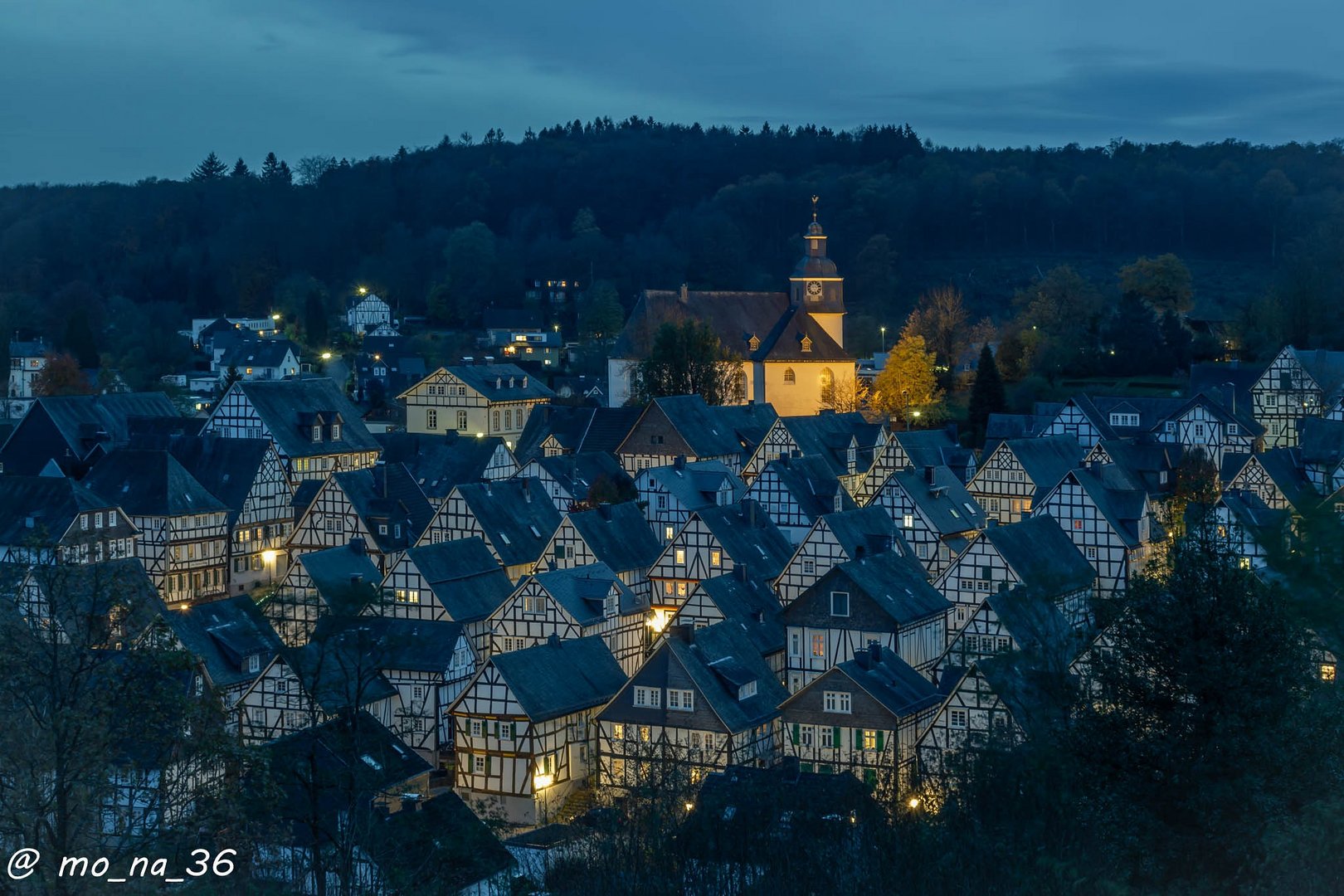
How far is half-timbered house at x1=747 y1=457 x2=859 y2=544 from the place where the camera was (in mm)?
46281

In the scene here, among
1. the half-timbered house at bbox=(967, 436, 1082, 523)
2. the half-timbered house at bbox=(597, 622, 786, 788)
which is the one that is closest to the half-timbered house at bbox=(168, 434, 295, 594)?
the half-timbered house at bbox=(597, 622, 786, 788)

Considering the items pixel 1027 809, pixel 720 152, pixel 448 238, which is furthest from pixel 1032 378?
pixel 720 152

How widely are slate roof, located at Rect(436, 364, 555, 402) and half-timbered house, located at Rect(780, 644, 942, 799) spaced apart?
35107mm

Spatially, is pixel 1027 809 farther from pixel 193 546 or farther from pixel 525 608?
pixel 193 546

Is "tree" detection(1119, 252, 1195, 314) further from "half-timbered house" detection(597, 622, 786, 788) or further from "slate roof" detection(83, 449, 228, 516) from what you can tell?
"half-timbered house" detection(597, 622, 786, 788)

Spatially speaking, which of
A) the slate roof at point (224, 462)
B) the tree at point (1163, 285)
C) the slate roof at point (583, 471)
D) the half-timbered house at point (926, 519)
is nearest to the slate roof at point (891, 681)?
the half-timbered house at point (926, 519)

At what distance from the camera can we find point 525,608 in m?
36.5

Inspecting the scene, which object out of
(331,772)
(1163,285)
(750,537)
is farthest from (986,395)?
(331,772)

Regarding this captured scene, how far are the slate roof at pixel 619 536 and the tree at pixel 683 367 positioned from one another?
877 inches

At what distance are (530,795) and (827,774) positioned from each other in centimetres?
543

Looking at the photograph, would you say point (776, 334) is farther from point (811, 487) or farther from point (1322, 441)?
point (1322, 441)

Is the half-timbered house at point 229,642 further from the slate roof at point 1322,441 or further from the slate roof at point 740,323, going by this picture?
the slate roof at point 740,323

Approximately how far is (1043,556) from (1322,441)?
49.2 feet

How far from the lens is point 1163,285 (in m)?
78.6
